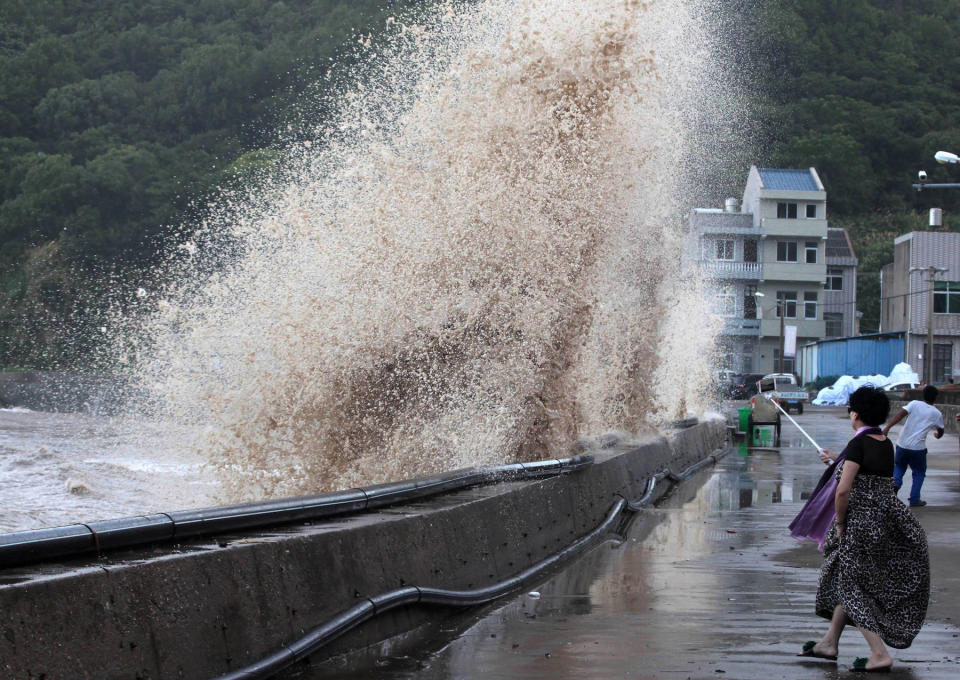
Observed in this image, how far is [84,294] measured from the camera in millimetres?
71062

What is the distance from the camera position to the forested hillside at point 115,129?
2675 inches

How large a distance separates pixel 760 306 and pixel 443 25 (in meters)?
71.3

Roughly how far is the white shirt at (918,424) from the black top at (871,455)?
10.0 m

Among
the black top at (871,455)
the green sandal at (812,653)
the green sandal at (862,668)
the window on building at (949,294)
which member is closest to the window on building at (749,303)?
the window on building at (949,294)

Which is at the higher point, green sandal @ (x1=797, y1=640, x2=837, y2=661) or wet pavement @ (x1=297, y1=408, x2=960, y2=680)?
green sandal @ (x1=797, y1=640, x2=837, y2=661)

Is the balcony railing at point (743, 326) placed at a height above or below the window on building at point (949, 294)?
below

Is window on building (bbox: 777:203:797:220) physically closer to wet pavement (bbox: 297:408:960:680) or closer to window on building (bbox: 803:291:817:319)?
window on building (bbox: 803:291:817:319)

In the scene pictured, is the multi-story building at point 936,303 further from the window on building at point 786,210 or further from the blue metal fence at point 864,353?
the window on building at point 786,210

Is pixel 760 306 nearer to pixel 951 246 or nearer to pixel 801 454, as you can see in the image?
pixel 951 246

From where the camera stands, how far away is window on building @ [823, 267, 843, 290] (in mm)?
87562

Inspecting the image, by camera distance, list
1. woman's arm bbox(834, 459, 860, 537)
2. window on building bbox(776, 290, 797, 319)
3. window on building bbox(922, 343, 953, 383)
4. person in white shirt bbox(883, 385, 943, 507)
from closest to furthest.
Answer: woman's arm bbox(834, 459, 860, 537) → person in white shirt bbox(883, 385, 943, 507) → window on building bbox(922, 343, 953, 383) → window on building bbox(776, 290, 797, 319)

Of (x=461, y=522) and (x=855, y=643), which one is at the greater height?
(x=461, y=522)

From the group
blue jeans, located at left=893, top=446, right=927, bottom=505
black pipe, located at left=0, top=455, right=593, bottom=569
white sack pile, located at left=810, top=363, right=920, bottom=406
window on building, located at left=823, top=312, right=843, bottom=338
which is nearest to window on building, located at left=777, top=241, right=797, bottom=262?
window on building, located at left=823, top=312, right=843, bottom=338

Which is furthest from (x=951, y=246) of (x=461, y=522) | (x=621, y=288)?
(x=461, y=522)
